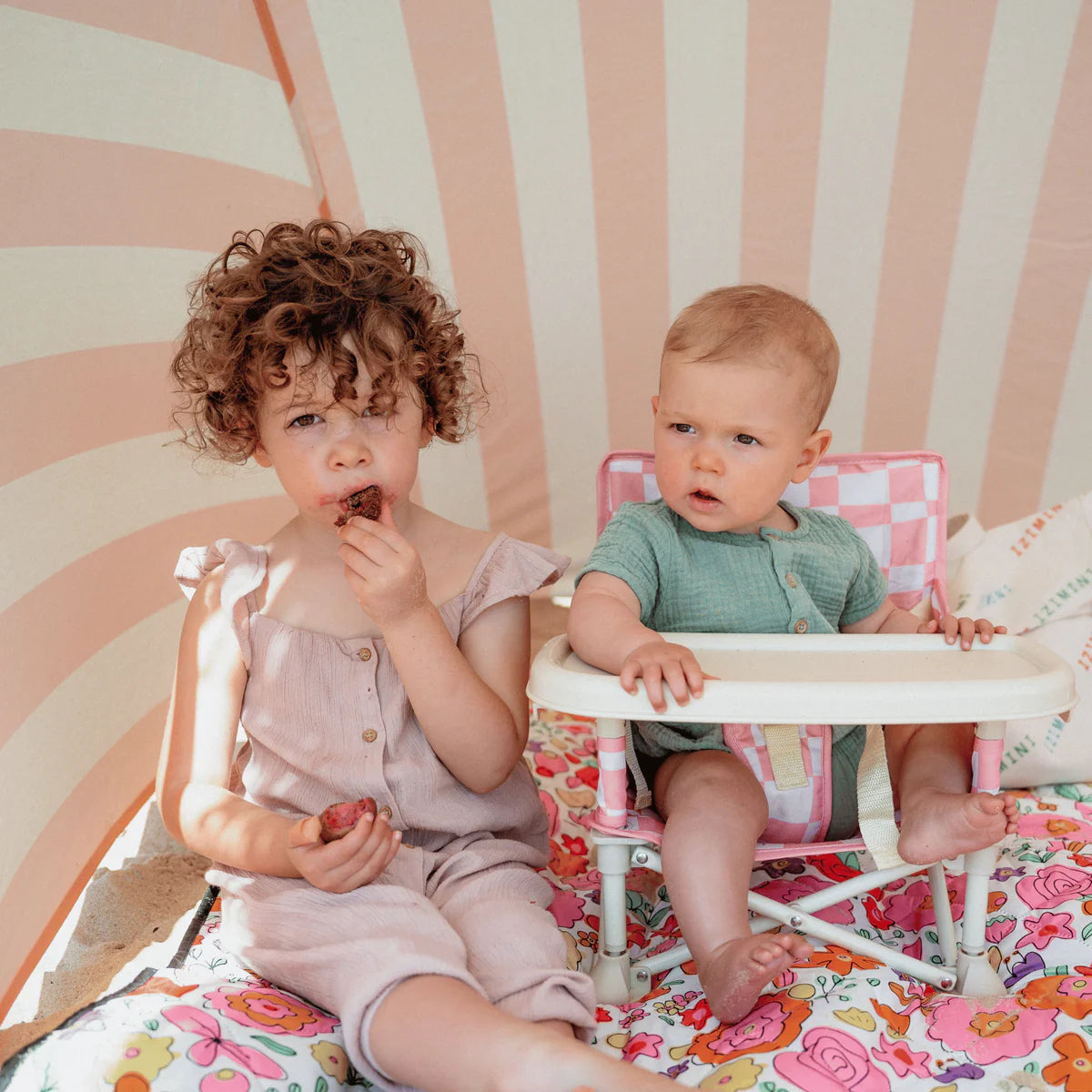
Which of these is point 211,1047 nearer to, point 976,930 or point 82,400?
point 976,930

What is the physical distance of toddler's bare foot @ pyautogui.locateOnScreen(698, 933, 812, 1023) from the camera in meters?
1.19

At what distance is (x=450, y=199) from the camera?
2.24 m

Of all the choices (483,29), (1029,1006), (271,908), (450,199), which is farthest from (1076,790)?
(483,29)

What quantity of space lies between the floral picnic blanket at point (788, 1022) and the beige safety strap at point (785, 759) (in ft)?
0.67

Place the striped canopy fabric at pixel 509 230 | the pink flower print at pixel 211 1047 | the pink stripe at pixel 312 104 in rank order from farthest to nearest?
the pink stripe at pixel 312 104
the striped canopy fabric at pixel 509 230
the pink flower print at pixel 211 1047

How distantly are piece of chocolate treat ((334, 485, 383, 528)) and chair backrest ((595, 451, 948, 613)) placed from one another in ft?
1.75

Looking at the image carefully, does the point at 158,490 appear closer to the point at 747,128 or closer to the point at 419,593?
the point at 419,593

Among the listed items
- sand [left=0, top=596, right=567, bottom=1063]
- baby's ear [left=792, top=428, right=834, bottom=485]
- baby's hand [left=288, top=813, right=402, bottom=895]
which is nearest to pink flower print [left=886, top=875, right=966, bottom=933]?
baby's ear [left=792, top=428, right=834, bottom=485]

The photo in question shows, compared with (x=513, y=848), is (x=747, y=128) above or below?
above

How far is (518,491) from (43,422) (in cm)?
108

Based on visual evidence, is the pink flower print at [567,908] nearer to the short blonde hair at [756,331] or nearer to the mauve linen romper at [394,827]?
the mauve linen romper at [394,827]

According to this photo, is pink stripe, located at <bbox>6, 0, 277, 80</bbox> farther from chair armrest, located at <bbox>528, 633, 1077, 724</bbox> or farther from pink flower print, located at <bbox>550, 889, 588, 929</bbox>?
pink flower print, located at <bbox>550, 889, 588, 929</bbox>

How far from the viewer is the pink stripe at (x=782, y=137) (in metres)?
2.15

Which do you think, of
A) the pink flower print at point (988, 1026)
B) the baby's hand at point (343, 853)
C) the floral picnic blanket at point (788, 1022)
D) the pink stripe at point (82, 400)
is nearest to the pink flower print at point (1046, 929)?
the floral picnic blanket at point (788, 1022)
